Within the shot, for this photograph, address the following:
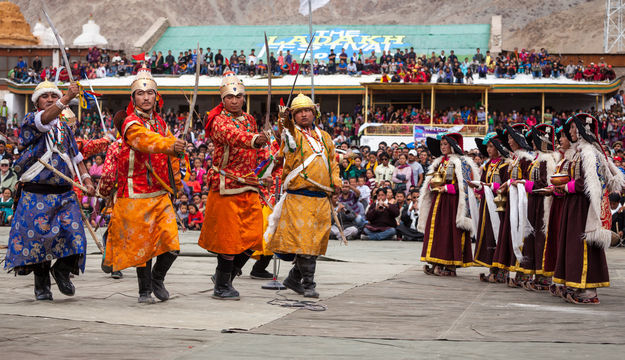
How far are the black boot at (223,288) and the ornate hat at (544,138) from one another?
3.67m

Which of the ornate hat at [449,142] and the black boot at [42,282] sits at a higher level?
the ornate hat at [449,142]

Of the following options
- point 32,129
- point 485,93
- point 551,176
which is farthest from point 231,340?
point 485,93

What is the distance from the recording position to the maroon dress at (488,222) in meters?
9.97

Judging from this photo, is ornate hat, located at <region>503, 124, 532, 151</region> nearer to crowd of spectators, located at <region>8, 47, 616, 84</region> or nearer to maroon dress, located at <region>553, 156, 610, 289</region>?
maroon dress, located at <region>553, 156, 610, 289</region>

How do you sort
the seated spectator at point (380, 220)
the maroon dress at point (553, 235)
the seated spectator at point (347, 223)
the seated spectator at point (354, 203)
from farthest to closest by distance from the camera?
1. the seated spectator at point (354, 203)
2. the seated spectator at point (347, 223)
3. the seated spectator at point (380, 220)
4. the maroon dress at point (553, 235)

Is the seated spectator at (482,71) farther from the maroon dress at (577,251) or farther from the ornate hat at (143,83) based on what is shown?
the ornate hat at (143,83)

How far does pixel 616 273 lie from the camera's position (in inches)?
427

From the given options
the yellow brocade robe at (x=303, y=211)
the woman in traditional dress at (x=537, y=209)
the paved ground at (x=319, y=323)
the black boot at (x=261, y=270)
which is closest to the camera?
the paved ground at (x=319, y=323)

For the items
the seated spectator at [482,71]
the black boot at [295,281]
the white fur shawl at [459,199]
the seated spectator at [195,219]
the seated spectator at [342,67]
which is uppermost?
the seated spectator at [342,67]

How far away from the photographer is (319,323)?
6.36 meters

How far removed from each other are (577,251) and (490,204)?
2.17 meters

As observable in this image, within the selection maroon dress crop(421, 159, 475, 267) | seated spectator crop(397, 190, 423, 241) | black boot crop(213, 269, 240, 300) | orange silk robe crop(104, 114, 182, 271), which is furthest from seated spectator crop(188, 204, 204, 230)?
orange silk robe crop(104, 114, 182, 271)

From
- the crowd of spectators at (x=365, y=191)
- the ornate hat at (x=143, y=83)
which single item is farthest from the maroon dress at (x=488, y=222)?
the ornate hat at (x=143, y=83)

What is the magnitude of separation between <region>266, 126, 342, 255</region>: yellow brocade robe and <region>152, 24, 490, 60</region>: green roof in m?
32.4
